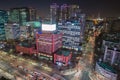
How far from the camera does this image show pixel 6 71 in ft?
113

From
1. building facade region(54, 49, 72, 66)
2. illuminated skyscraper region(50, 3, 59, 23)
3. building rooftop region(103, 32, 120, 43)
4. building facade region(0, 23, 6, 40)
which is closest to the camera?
building facade region(54, 49, 72, 66)

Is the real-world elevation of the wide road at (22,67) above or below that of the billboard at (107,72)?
below

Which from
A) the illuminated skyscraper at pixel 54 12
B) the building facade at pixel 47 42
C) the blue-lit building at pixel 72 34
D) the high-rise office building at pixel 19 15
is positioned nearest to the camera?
the building facade at pixel 47 42

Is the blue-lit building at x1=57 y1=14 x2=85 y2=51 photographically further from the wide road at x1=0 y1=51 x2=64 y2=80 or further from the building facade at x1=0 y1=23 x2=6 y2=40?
the building facade at x1=0 y1=23 x2=6 y2=40

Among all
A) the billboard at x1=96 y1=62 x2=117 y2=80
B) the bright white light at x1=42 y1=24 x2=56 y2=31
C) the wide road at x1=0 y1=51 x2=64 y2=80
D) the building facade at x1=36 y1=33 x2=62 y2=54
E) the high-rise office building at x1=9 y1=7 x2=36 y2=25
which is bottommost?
the wide road at x1=0 y1=51 x2=64 y2=80

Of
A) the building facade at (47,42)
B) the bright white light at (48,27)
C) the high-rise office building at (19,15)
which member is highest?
the high-rise office building at (19,15)

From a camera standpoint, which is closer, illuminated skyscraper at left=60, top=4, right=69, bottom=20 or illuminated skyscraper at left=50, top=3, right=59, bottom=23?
illuminated skyscraper at left=60, top=4, right=69, bottom=20

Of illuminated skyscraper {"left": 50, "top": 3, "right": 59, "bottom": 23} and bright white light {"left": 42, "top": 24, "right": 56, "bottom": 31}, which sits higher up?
illuminated skyscraper {"left": 50, "top": 3, "right": 59, "bottom": 23}

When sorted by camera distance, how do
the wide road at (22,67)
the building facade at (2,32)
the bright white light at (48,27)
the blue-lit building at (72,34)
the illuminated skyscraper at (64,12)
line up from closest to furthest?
the wide road at (22,67) → the bright white light at (48,27) → the blue-lit building at (72,34) → the building facade at (2,32) → the illuminated skyscraper at (64,12)

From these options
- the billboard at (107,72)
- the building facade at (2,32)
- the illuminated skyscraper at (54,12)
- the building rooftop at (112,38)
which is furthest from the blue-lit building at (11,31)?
the billboard at (107,72)

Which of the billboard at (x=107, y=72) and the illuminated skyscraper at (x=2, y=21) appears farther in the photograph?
the illuminated skyscraper at (x=2, y=21)

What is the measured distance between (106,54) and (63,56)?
49.1 feet

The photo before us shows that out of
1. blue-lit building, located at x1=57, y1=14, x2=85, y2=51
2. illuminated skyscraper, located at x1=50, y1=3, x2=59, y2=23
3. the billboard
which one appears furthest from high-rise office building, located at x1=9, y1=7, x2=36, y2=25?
the billboard

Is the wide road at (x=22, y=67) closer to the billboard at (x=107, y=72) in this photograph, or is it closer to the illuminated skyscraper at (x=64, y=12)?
the billboard at (x=107, y=72)
